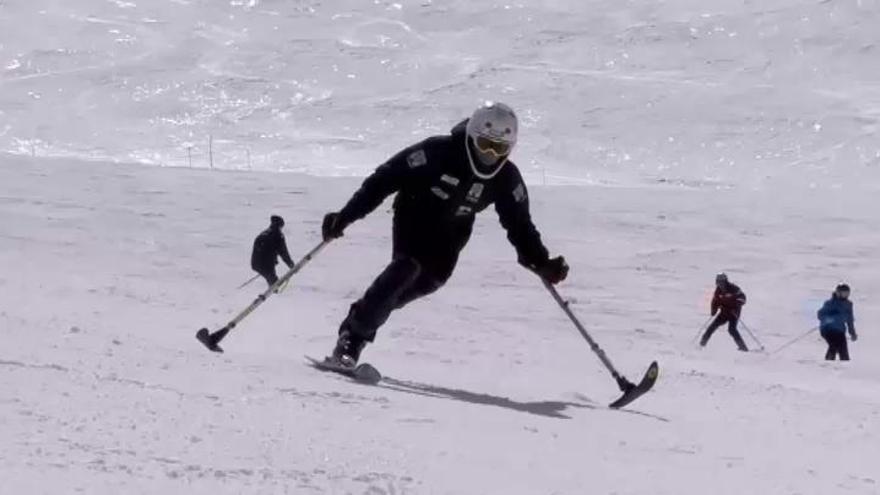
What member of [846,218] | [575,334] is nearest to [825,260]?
[846,218]

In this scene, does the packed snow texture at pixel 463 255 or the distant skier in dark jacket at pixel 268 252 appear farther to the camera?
the distant skier in dark jacket at pixel 268 252

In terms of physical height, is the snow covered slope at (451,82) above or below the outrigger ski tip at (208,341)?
above

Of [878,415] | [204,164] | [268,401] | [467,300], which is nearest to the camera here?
[268,401]

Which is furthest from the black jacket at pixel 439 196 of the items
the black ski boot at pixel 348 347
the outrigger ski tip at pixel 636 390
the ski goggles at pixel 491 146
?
the outrigger ski tip at pixel 636 390

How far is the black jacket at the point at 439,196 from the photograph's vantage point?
7.94m

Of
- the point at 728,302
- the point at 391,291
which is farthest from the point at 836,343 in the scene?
the point at 391,291

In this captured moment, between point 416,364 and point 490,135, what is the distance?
308 centimetres

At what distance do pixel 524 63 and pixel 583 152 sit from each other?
793 cm

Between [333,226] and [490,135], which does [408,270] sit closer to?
[333,226]

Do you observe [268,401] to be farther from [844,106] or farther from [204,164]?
[844,106]

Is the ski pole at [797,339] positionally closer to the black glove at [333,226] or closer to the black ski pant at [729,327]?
the black ski pant at [729,327]

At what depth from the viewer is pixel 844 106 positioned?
146 ft

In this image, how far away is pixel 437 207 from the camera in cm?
803

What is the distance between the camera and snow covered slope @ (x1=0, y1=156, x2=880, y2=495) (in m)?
4.77
